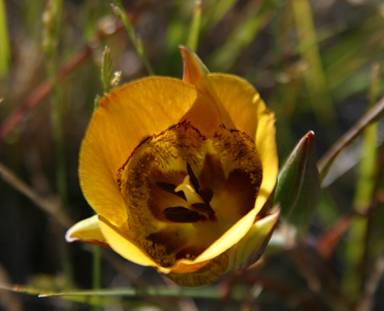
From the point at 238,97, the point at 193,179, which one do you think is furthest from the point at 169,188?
the point at 238,97

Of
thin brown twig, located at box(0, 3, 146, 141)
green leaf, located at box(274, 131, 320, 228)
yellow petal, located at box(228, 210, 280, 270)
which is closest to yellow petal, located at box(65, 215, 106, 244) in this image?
yellow petal, located at box(228, 210, 280, 270)

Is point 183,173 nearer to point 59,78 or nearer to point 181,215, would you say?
point 181,215

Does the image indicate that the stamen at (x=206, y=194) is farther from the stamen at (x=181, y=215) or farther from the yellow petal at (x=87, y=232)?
the yellow petal at (x=87, y=232)

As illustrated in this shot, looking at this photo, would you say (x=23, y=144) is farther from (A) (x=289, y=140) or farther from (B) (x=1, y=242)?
(A) (x=289, y=140)

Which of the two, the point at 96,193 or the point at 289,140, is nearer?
the point at 96,193

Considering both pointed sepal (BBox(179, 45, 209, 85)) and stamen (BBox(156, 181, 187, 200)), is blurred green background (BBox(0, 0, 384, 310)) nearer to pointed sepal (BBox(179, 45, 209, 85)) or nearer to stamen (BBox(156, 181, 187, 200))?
stamen (BBox(156, 181, 187, 200))

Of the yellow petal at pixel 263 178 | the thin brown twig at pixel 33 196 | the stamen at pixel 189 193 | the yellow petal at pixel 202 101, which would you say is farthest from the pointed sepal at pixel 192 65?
the thin brown twig at pixel 33 196

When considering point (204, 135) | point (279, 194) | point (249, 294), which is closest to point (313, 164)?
point (279, 194)
